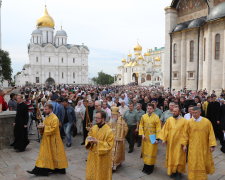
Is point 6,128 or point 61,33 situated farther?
point 61,33

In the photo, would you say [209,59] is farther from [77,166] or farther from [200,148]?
[77,166]

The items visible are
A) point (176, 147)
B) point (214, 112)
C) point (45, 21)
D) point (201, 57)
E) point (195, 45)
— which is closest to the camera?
point (176, 147)

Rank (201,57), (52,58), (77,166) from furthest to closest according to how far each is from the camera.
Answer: (52,58)
(201,57)
(77,166)

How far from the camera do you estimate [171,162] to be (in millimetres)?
4750

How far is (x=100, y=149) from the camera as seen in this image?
11.8ft

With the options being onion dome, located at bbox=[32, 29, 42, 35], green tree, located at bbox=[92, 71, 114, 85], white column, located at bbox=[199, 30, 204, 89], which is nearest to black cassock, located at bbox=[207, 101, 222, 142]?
white column, located at bbox=[199, 30, 204, 89]

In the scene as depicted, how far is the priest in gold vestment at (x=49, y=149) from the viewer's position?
4.73m

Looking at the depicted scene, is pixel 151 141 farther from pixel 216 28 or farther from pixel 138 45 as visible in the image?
pixel 138 45

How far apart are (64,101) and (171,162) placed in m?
4.27

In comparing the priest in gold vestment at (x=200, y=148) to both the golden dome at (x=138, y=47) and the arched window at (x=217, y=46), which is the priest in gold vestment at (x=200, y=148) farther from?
the golden dome at (x=138, y=47)

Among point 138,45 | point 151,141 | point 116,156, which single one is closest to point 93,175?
point 116,156

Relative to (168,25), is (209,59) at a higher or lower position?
lower

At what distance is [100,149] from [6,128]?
4.73m

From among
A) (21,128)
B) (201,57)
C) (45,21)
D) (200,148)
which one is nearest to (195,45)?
(201,57)
